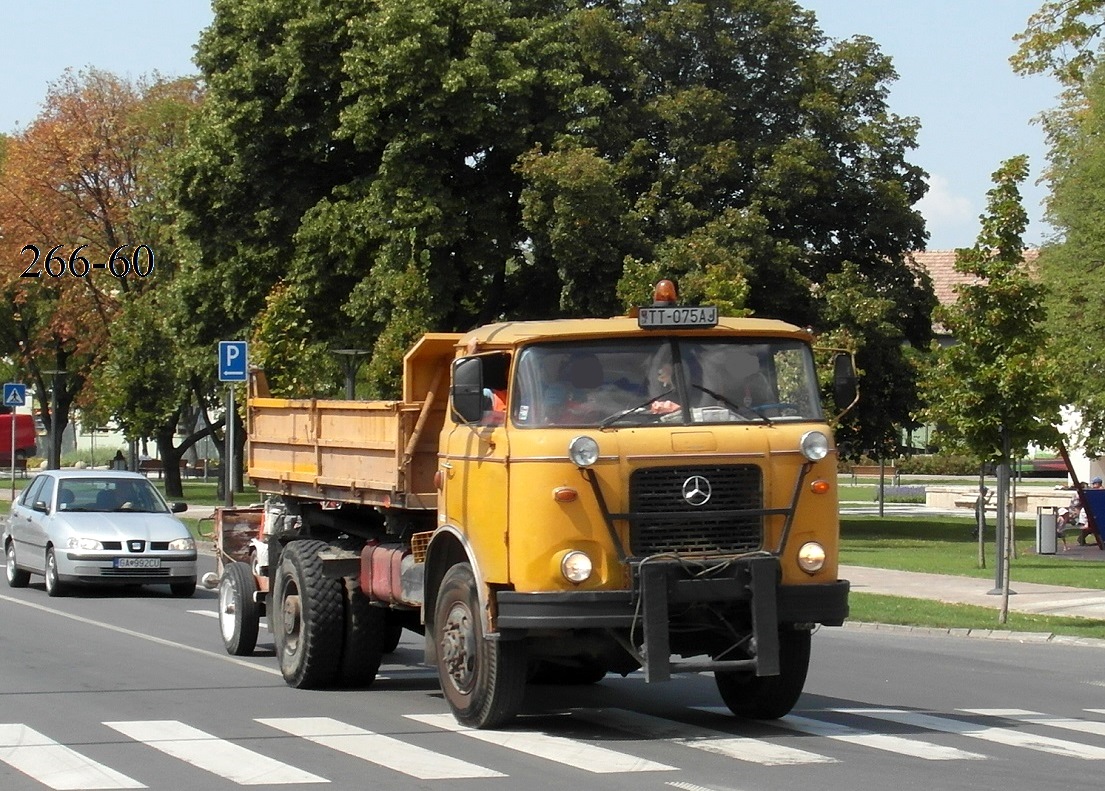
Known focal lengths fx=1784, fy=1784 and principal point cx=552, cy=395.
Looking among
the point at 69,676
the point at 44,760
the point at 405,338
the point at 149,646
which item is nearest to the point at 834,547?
the point at 44,760

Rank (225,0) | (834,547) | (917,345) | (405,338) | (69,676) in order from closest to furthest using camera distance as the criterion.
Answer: (834,547) < (69,676) < (405,338) < (225,0) < (917,345)

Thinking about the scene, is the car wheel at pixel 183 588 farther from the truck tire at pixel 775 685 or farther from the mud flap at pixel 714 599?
the mud flap at pixel 714 599

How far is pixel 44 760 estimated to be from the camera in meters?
10.1

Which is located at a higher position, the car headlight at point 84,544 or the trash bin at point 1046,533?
the car headlight at point 84,544

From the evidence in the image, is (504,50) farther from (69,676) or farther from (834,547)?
(834,547)

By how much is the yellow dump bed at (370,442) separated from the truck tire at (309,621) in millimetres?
571

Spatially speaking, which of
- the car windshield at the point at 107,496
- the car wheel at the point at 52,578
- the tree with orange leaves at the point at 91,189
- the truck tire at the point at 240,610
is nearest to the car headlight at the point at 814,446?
the truck tire at the point at 240,610

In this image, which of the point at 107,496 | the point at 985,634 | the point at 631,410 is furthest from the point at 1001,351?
the point at 631,410

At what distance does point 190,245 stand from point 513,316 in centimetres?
760

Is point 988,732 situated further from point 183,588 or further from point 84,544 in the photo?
point 183,588

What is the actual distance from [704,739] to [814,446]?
6.38 feet

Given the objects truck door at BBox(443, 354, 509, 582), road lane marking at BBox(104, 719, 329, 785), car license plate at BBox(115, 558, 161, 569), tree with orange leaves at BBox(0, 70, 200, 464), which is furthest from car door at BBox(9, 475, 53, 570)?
tree with orange leaves at BBox(0, 70, 200, 464)

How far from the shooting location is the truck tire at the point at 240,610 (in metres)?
15.7

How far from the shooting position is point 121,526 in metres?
22.8
